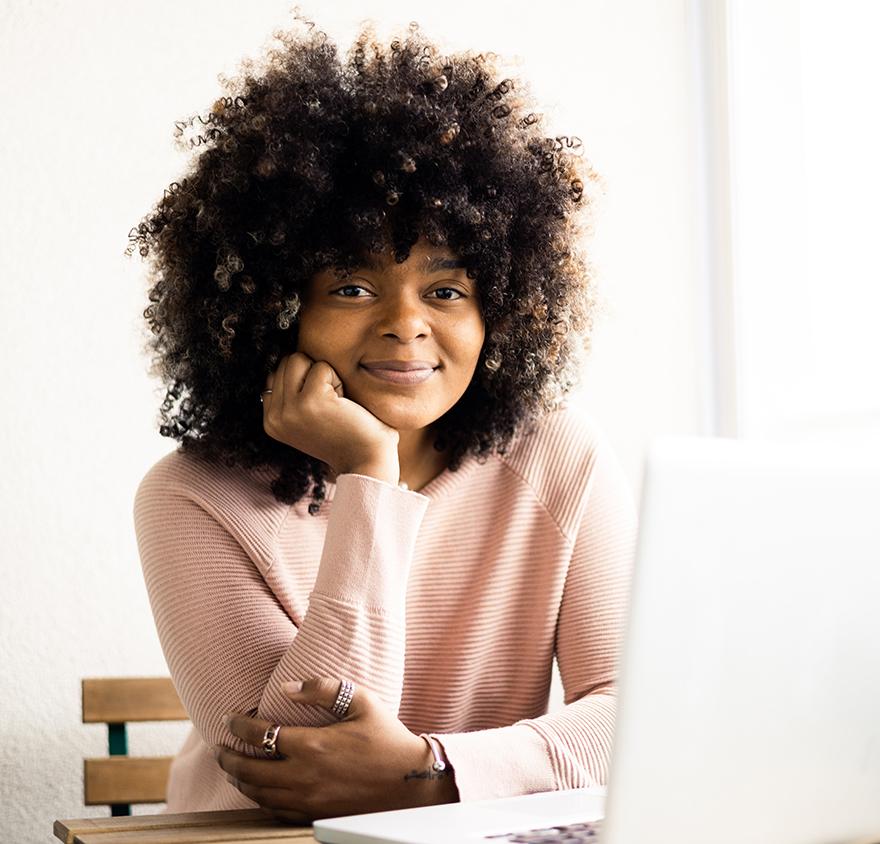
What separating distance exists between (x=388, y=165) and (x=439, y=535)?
→ 430 mm

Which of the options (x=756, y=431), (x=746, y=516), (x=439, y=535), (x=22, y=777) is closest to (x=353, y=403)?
(x=439, y=535)

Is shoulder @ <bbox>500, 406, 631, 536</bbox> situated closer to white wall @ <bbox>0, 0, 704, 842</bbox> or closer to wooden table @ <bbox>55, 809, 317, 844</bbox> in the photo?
wooden table @ <bbox>55, 809, 317, 844</bbox>

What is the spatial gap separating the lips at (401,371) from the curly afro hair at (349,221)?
0.36ft

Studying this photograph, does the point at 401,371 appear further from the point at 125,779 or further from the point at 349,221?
the point at 125,779

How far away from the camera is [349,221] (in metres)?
1.33

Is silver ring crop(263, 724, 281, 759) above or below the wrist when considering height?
below

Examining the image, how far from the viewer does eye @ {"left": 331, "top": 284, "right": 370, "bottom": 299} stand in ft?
4.46

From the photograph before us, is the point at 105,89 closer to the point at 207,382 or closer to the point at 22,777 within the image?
the point at 207,382

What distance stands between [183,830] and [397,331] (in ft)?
1.82

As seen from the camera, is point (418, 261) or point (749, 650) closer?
point (749, 650)

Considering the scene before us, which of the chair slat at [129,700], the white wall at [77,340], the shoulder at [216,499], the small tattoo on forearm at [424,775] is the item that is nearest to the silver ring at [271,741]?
the small tattoo on forearm at [424,775]

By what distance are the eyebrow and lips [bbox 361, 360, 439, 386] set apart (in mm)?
101

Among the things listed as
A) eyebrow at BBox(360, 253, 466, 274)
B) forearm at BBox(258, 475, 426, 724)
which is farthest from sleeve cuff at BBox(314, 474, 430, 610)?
eyebrow at BBox(360, 253, 466, 274)

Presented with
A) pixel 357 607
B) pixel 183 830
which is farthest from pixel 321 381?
pixel 183 830
